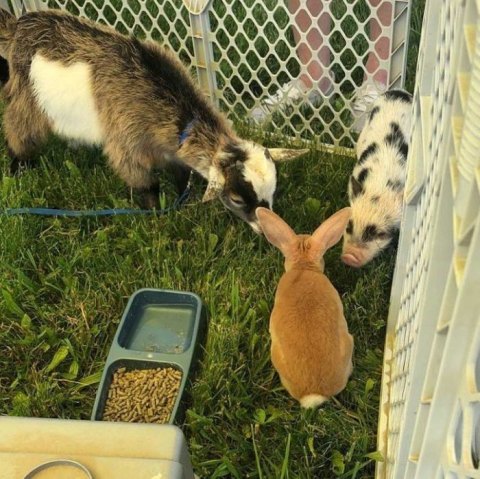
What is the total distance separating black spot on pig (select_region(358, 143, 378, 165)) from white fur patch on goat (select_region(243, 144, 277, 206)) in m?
0.36

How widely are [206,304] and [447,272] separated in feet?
4.65

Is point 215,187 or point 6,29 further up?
point 6,29

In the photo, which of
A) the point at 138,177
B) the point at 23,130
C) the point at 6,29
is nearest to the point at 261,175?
the point at 138,177

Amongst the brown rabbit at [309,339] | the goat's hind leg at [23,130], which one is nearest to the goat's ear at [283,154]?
the brown rabbit at [309,339]

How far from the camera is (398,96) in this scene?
→ 9.65ft

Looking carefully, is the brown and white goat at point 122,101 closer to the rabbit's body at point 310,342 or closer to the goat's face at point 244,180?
the goat's face at point 244,180

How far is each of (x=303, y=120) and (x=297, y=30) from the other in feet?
1.36

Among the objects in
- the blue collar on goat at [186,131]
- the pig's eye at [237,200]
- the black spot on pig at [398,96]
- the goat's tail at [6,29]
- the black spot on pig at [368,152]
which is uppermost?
the goat's tail at [6,29]

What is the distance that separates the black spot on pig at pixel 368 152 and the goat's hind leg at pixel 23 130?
1416 mm

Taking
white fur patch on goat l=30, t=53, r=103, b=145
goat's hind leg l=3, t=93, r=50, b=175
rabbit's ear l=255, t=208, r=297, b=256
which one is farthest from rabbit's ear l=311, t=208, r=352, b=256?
goat's hind leg l=3, t=93, r=50, b=175

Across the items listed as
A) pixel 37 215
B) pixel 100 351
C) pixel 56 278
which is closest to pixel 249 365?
pixel 100 351

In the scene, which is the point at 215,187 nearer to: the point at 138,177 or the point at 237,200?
the point at 237,200

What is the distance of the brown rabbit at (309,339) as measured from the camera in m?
2.11

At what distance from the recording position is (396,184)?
2703mm
